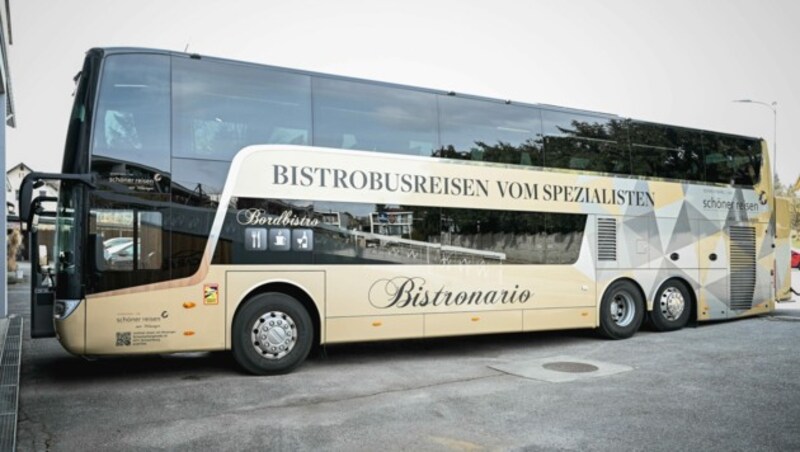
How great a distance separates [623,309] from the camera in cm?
1194

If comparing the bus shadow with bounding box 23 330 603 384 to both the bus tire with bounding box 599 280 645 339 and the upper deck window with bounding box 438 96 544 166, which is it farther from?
the upper deck window with bounding box 438 96 544 166

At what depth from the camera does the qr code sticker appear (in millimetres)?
7496

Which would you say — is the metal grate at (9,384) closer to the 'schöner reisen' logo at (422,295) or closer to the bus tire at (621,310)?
the 'schöner reisen' logo at (422,295)

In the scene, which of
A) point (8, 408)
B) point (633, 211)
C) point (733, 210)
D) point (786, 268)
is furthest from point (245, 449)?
point (786, 268)

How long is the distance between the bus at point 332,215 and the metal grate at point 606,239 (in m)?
0.03

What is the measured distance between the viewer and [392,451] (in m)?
5.25

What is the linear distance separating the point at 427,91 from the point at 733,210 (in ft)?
25.2

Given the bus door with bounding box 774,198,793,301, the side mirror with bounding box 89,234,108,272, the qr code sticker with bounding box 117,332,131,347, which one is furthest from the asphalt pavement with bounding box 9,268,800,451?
the bus door with bounding box 774,198,793,301

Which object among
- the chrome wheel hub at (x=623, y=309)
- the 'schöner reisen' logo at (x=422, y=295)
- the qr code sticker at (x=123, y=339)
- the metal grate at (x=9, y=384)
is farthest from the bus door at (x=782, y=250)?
the metal grate at (x=9, y=384)

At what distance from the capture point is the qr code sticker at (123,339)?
24.6ft

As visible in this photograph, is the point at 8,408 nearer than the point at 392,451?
No

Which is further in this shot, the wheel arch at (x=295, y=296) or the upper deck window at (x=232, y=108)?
Answer: the wheel arch at (x=295, y=296)

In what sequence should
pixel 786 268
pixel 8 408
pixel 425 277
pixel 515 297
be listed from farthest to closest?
pixel 786 268 → pixel 515 297 → pixel 425 277 → pixel 8 408

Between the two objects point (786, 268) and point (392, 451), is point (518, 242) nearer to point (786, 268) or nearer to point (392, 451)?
point (392, 451)
